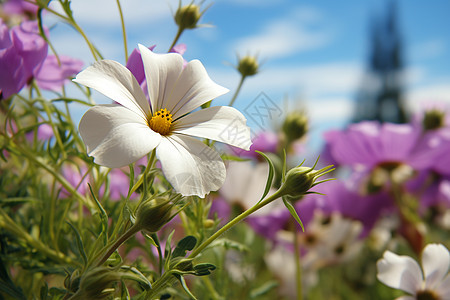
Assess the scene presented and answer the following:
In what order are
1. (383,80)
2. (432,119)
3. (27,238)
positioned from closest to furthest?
(27,238)
(432,119)
(383,80)

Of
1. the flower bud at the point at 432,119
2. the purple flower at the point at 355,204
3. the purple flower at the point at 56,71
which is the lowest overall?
the purple flower at the point at 355,204

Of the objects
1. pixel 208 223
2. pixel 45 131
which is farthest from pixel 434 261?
pixel 45 131

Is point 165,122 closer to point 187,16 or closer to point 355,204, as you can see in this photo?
point 187,16

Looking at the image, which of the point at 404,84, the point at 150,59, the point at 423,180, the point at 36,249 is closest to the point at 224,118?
the point at 150,59

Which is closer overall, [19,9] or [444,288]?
[444,288]

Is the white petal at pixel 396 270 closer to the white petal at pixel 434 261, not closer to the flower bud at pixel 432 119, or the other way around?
the white petal at pixel 434 261

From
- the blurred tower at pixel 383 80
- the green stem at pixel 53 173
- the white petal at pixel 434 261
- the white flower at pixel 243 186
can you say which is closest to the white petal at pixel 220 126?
the green stem at pixel 53 173

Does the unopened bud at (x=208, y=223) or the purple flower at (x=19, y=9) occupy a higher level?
the purple flower at (x=19, y=9)
